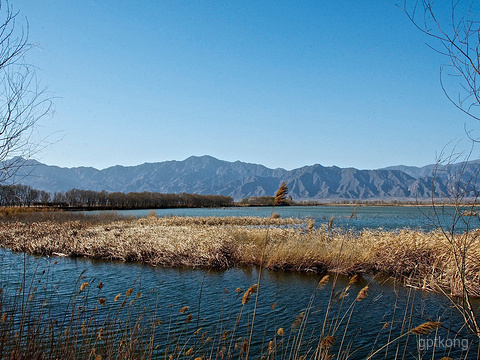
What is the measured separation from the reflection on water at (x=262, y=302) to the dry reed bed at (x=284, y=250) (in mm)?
872

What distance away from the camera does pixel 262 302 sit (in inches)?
409

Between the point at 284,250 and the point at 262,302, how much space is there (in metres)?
4.99

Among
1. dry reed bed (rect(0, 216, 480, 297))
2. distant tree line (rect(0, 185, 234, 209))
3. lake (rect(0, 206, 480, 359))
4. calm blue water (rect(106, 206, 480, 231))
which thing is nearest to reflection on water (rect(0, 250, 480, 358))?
lake (rect(0, 206, 480, 359))

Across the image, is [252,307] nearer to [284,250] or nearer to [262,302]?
[262,302]

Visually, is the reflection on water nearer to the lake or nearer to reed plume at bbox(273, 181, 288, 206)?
the lake

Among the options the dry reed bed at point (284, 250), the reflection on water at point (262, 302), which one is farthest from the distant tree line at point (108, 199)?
the reflection on water at point (262, 302)

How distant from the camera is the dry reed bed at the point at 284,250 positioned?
39.8 feet

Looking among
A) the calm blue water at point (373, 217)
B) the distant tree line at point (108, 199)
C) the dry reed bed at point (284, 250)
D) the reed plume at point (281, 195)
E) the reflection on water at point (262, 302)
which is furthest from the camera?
the distant tree line at point (108, 199)

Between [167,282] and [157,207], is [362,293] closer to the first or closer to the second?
[167,282]

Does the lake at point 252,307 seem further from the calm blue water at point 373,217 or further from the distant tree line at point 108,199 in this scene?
the distant tree line at point 108,199

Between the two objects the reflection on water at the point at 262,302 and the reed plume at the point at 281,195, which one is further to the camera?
the reflection on water at the point at 262,302

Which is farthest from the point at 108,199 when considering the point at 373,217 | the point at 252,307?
the point at 252,307

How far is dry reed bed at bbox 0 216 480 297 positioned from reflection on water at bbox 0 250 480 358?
0.87 meters

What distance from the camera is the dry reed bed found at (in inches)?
478
